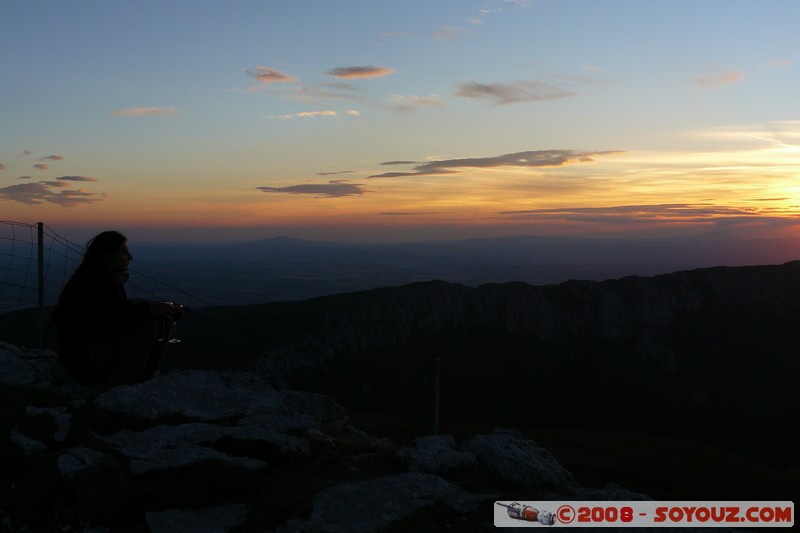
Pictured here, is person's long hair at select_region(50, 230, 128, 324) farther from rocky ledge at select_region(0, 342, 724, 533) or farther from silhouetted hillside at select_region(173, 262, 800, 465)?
silhouetted hillside at select_region(173, 262, 800, 465)

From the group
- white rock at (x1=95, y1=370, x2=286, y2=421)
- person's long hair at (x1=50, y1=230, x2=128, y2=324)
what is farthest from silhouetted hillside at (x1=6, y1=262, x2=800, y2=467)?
person's long hair at (x1=50, y1=230, x2=128, y2=324)

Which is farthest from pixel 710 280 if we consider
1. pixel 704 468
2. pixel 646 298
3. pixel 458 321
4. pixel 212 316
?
pixel 212 316

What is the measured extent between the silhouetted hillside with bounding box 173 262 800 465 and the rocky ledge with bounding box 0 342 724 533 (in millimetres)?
123170

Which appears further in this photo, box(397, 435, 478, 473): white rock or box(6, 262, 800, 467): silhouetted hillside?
box(6, 262, 800, 467): silhouetted hillside

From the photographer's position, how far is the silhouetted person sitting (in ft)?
37.0

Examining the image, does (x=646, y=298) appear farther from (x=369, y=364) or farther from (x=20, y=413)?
(x=20, y=413)

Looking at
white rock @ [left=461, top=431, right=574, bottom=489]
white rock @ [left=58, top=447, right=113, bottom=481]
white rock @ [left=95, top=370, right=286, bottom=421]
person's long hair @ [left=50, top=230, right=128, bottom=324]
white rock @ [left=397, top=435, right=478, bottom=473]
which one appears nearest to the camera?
white rock @ [left=58, top=447, right=113, bottom=481]

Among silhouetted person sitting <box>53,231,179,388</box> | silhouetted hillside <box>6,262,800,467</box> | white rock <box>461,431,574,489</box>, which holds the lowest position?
silhouetted hillside <box>6,262,800,467</box>

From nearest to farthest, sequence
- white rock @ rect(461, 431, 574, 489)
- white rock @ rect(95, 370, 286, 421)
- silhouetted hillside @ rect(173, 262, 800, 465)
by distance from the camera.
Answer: white rock @ rect(461, 431, 574, 489)
white rock @ rect(95, 370, 286, 421)
silhouetted hillside @ rect(173, 262, 800, 465)

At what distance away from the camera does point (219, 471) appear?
8492mm

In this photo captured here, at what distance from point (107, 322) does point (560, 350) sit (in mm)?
166263

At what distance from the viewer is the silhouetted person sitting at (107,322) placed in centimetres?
1129

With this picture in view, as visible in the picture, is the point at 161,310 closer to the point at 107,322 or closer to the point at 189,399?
the point at 107,322

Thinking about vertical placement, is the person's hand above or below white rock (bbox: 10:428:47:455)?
above
